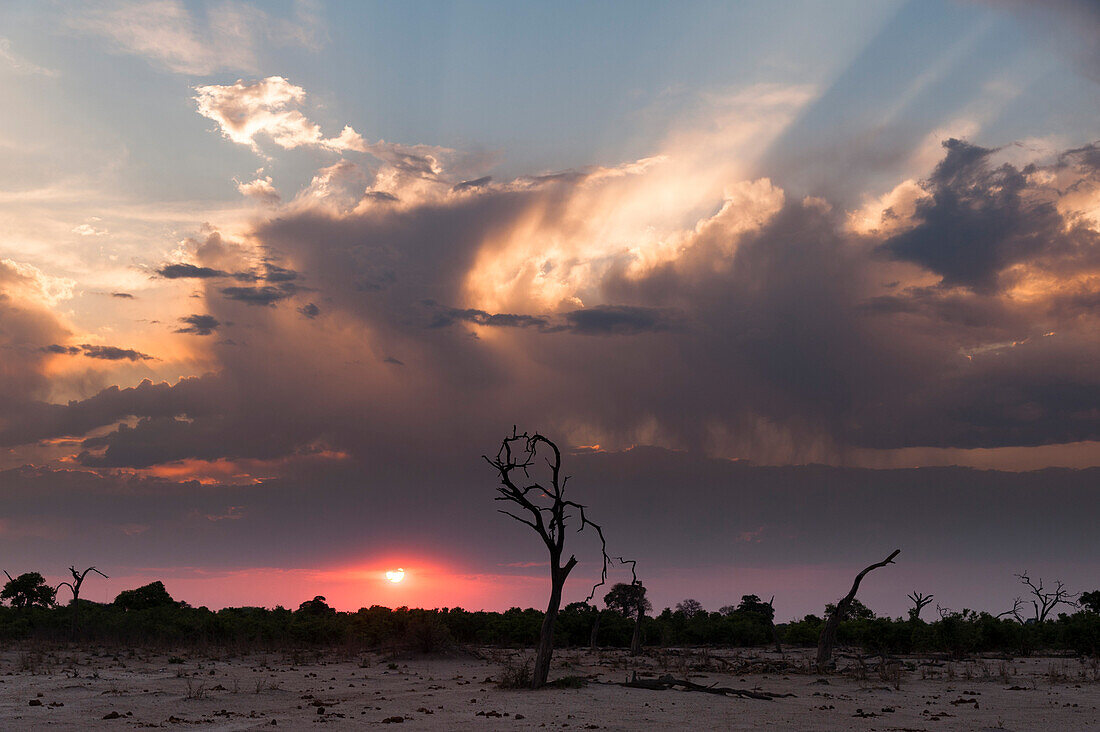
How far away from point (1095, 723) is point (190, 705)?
2768cm

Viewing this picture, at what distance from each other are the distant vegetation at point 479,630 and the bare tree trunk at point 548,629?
21644 millimetres

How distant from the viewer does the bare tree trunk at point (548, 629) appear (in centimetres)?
3142

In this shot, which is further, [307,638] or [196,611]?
[196,611]

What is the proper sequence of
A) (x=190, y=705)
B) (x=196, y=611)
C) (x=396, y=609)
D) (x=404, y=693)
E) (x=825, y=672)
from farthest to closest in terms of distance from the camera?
(x=196, y=611) < (x=396, y=609) < (x=825, y=672) < (x=404, y=693) < (x=190, y=705)

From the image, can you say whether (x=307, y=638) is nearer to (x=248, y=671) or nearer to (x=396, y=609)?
(x=396, y=609)

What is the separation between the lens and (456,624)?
66438mm

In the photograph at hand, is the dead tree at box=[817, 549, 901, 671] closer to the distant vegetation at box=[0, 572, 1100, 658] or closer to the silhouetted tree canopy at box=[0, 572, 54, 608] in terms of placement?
the distant vegetation at box=[0, 572, 1100, 658]

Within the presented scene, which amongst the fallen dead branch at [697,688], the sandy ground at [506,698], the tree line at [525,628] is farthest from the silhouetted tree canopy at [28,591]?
the fallen dead branch at [697,688]

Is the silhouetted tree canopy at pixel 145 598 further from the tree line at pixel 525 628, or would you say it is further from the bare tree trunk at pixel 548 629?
the bare tree trunk at pixel 548 629

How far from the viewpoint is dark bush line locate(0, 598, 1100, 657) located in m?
54.6

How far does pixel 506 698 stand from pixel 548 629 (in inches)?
138

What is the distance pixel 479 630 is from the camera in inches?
2662

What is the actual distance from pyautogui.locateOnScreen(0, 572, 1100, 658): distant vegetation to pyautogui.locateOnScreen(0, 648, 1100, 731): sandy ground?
8.28 m

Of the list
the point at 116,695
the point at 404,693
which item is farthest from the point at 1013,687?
the point at 116,695
